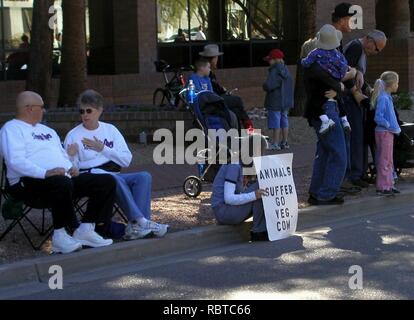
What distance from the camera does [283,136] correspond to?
15.3 metres

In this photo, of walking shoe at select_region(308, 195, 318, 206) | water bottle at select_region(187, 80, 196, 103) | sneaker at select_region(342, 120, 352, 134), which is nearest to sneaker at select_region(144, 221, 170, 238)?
Result: walking shoe at select_region(308, 195, 318, 206)

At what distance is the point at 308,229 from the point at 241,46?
51.2 feet

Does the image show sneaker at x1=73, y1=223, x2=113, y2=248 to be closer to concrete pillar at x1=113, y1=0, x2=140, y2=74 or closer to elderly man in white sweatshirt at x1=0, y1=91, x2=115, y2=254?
elderly man in white sweatshirt at x1=0, y1=91, x2=115, y2=254

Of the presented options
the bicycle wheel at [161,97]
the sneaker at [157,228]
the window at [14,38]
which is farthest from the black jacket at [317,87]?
the window at [14,38]

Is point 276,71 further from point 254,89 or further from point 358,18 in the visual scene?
point 358,18

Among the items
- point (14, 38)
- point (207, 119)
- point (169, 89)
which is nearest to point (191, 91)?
point (207, 119)

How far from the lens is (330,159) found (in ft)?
32.8

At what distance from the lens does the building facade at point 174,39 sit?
20234mm

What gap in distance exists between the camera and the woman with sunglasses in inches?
328

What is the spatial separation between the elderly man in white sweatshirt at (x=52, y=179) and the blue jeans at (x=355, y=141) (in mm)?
4068

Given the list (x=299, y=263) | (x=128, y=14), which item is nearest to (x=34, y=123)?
(x=299, y=263)

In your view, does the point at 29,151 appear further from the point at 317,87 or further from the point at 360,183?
the point at 360,183

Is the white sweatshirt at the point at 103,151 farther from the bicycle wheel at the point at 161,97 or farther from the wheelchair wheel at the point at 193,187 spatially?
the bicycle wheel at the point at 161,97

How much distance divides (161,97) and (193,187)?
1005 centimetres
